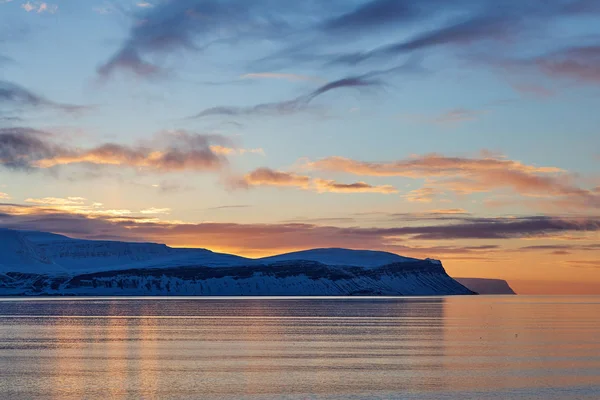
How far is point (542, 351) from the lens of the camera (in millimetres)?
76562

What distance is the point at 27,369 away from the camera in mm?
62031

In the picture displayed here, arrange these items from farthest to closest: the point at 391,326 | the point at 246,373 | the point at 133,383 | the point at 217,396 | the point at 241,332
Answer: the point at 391,326 → the point at 241,332 → the point at 246,373 → the point at 133,383 → the point at 217,396

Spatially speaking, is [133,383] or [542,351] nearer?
[133,383]

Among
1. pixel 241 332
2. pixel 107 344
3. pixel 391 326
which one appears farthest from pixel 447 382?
pixel 391 326

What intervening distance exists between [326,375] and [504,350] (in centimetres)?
2699

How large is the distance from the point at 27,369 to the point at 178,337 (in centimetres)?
3280

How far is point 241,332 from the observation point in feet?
338

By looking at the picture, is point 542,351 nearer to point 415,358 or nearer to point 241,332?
point 415,358

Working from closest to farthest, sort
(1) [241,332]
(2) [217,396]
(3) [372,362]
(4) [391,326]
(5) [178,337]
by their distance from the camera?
(2) [217,396], (3) [372,362], (5) [178,337], (1) [241,332], (4) [391,326]

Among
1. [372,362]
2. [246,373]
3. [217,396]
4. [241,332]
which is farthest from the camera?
[241,332]

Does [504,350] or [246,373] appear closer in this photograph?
[246,373]

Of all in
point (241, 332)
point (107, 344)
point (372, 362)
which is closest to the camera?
point (372, 362)

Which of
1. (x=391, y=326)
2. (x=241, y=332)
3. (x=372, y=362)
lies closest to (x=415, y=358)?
(x=372, y=362)

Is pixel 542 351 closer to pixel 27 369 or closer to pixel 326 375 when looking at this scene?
pixel 326 375
